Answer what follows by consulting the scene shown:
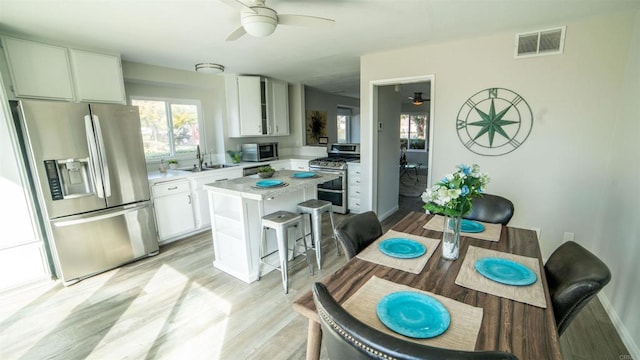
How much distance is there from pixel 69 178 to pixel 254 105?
2704 mm

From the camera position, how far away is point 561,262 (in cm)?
139

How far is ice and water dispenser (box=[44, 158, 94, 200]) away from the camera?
2.50 meters

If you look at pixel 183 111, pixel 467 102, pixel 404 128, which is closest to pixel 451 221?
pixel 467 102

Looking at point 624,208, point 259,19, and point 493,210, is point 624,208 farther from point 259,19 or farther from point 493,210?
point 259,19

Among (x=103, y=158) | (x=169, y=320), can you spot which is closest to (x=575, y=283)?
(x=169, y=320)

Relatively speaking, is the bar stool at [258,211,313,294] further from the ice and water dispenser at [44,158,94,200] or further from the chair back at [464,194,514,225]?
the ice and water dispenser at [44,158,94,200]

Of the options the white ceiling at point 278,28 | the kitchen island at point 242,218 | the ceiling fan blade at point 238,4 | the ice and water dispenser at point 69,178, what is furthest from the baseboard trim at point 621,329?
the ice and water dispenser at point 69,178

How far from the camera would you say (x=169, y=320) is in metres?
2.13

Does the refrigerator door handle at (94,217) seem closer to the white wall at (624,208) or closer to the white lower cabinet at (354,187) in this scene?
the white lower cabinet at (354,187)

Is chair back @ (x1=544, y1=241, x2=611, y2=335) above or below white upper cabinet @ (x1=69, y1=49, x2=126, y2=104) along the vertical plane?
below

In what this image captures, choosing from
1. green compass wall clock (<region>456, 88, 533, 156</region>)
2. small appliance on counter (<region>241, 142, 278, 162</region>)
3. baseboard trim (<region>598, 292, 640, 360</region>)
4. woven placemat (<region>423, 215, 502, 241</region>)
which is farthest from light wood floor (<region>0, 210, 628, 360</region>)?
small appliance on counter (<region>241, 142, 278, 162</region>)

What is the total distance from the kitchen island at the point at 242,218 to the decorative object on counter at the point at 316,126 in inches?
130

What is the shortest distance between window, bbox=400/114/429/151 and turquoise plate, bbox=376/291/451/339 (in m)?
9.44

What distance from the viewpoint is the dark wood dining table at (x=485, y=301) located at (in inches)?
34.6
